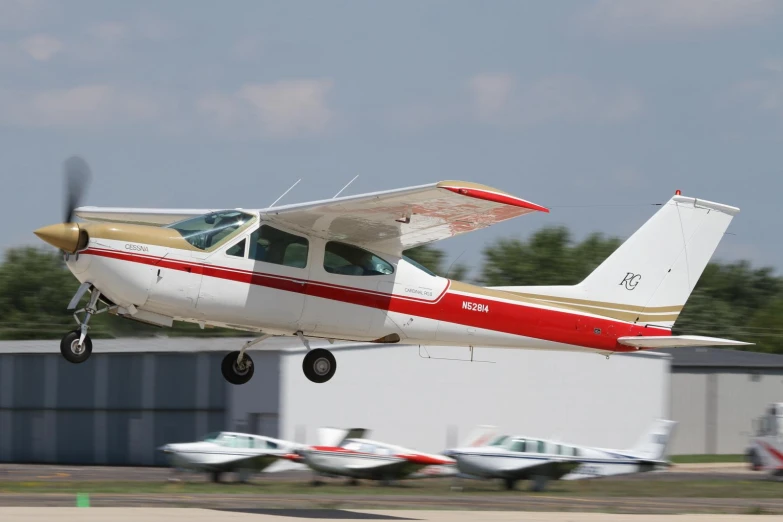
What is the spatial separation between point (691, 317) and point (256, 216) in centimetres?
5868

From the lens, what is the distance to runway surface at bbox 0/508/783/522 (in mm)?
20766

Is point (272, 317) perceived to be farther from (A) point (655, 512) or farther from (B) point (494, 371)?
(B) point (494, 371)

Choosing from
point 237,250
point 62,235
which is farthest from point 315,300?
point 62,235

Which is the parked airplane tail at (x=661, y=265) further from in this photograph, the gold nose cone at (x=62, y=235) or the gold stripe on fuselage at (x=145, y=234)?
the gold nose cone at (x=62, y=235)

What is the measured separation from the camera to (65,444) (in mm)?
40281

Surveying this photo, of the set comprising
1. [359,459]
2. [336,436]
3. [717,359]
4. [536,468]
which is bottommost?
[536,468]

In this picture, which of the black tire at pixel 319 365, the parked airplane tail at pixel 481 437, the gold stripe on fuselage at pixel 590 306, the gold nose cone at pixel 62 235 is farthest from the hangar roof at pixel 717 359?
the gold nose cone at pixel 62 235

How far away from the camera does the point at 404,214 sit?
14.5 metres

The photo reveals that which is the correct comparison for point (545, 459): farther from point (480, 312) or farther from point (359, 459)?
point (480, 312)

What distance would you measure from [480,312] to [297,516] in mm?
9068

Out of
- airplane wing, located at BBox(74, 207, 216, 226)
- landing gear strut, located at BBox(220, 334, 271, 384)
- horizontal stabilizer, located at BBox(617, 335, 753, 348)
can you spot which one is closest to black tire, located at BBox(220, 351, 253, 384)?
landing gear strut, located at BBox(220, 334, 271, 384)

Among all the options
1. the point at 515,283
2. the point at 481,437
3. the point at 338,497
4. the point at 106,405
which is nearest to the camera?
the point at 338,497

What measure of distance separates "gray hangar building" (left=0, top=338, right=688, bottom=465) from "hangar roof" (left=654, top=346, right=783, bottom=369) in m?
6.68

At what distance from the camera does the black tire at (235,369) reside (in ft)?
54.1
